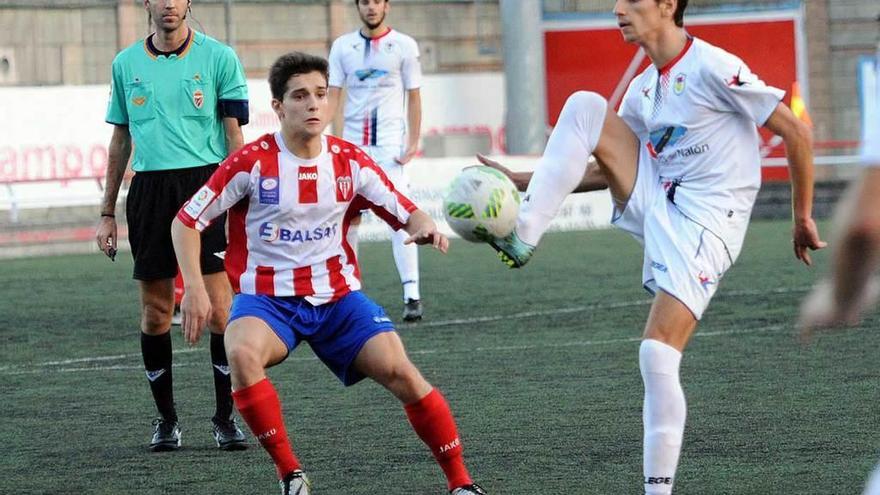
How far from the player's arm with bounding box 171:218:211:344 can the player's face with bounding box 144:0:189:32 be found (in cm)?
132

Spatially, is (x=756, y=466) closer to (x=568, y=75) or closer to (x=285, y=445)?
(x=285, y=445)

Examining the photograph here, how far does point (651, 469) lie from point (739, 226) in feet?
2.72

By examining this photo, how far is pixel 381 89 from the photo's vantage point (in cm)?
1152

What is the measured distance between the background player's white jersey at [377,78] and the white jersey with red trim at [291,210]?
235 inches

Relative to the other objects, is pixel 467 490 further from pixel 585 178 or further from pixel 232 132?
pixel 232 132

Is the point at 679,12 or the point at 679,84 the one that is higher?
the point at 679,12

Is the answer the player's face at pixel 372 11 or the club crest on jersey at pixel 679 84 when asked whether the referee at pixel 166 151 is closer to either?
the club crest on jersey at pixel 679 84

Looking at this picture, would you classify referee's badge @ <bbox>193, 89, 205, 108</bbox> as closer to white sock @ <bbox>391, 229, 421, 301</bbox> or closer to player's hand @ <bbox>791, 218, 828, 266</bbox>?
player's hand @ <bbox>791, 218, 828, 266</bbox>

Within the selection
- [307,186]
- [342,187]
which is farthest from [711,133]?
[307,186]

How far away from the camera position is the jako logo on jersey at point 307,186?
5.44 meters

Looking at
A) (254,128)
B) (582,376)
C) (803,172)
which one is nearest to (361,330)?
(803,172)

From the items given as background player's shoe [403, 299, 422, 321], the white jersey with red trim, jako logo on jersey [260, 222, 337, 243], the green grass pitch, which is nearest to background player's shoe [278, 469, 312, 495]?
the green grass pitch

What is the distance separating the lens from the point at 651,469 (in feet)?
15.6

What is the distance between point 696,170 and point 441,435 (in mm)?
1130
